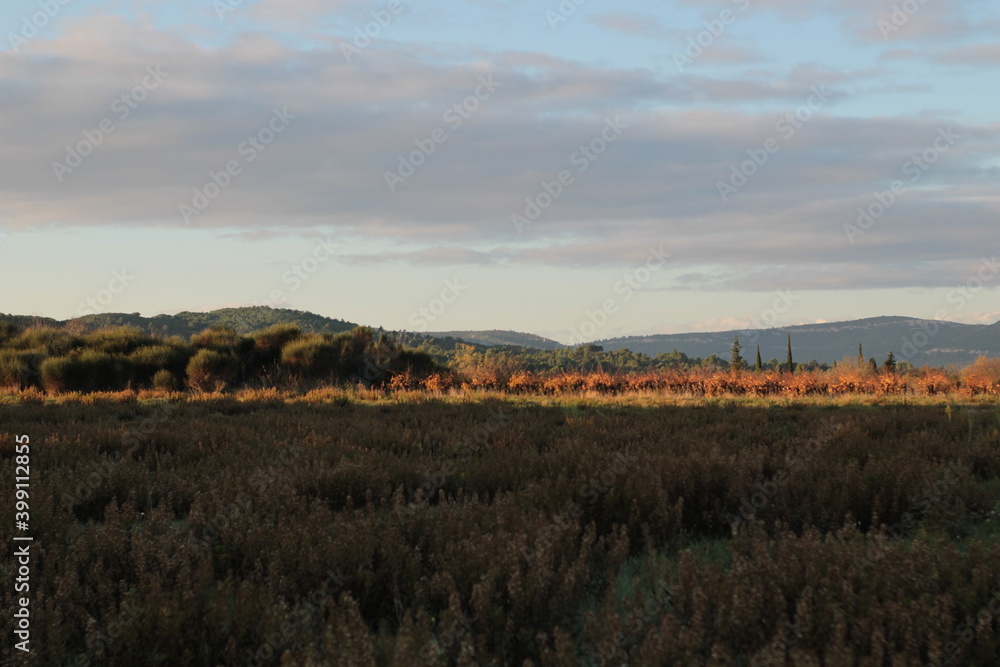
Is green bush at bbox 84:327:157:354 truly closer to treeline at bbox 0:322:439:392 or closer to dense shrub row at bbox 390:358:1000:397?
treeline at bbox 0:322:439:392

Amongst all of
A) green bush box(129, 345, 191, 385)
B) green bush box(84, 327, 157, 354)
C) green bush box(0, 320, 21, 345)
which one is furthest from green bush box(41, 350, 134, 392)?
green bush box(0, 320, 21, 345)

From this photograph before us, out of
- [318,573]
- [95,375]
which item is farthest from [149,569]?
[95,375]

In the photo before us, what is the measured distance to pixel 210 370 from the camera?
20969mm

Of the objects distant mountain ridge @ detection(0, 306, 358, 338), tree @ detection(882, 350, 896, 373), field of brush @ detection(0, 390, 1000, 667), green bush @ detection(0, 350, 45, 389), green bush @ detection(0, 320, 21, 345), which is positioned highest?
distant mountain ridge @ detection(0, 306, 358, 338)

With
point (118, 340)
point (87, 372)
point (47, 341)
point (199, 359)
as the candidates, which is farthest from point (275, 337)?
point (47, 341)

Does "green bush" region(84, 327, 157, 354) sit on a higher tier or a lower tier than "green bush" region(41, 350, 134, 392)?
higher

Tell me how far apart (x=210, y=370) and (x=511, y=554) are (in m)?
19.5

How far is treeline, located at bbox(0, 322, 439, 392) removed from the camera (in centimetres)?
1970

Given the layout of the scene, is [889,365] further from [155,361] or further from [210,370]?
[155,361]

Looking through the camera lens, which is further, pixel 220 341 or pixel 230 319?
pixel 230 319

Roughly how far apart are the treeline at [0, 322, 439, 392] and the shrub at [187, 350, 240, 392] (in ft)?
0.09

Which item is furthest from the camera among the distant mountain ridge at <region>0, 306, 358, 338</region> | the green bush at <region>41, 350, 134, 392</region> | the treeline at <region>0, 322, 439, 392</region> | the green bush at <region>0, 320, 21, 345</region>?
the distant mountain ridge at <region>0, 306, 358, 338</region>

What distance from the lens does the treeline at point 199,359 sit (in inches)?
776

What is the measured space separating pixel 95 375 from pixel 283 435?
1369 cm
